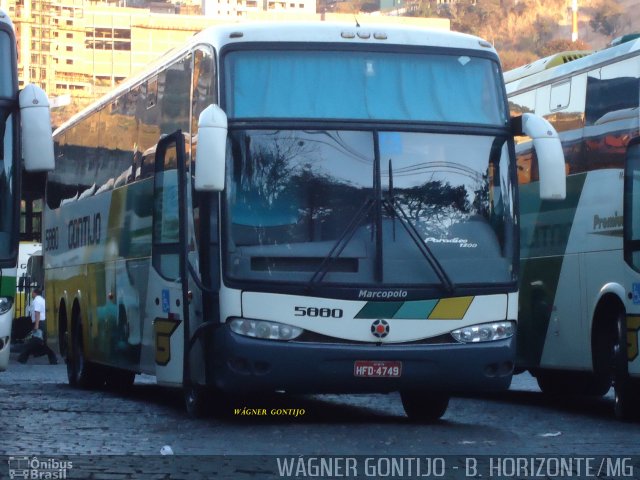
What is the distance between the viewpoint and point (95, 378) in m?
20.7

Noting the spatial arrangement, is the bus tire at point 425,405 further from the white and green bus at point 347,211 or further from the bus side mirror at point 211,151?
the bus side mirror at point 211,151

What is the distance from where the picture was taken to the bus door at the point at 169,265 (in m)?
14.2

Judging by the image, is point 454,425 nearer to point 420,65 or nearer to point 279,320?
point 279,320

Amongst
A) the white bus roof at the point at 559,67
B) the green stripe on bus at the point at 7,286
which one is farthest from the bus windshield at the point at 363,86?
the green stripe on bus at the point at 7,286

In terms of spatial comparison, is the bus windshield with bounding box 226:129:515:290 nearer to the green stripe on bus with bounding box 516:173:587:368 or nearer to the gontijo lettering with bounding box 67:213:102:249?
the green stripe on bus with bounding box 516:173:587:368

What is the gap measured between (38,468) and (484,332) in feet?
15.4

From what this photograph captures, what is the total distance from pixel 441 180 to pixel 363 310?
4.17 ft

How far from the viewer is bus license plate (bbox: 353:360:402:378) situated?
13.0 meters

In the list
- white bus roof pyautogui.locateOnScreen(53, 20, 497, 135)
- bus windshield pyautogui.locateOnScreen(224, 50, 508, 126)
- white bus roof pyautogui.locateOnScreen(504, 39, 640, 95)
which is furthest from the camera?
white bus roof pyautogui.locateOnScreen(504, 39, 640, 95)

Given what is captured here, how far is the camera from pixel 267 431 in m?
13.0

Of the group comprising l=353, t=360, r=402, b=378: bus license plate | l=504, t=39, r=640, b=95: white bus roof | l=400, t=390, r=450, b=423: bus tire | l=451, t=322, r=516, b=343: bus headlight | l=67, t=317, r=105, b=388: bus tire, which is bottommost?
l=67, t=317, r=105, b=388: bus tire

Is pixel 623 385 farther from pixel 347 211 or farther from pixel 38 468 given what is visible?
pixel 38 468

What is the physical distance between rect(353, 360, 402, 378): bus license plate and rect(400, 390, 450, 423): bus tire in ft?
4.99

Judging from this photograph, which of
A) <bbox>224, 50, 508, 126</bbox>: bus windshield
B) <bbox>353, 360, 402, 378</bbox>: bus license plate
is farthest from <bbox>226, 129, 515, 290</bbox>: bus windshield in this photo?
<bbox>353, 360, 402, 378</bbox>: bus license plate
